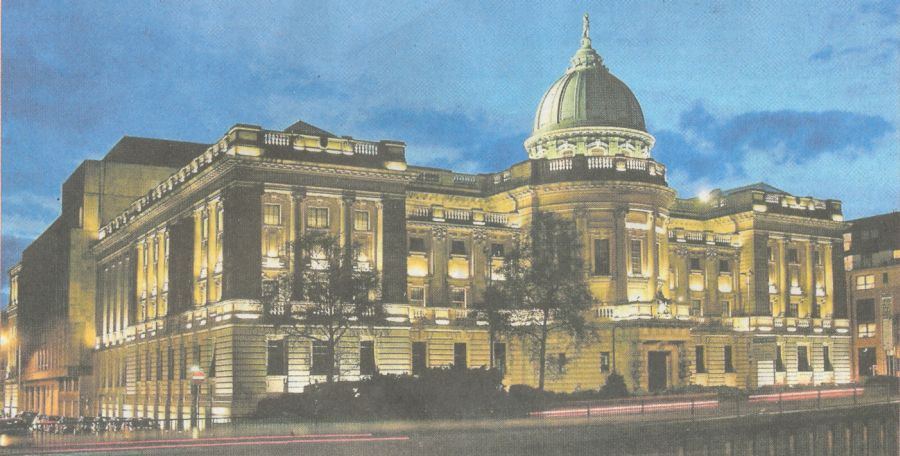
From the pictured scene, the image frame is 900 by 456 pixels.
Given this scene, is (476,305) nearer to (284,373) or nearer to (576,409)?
(284,373)

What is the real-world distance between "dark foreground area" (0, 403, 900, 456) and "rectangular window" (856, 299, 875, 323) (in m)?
71.1

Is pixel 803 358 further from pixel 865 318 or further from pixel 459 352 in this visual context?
pixel 459 352

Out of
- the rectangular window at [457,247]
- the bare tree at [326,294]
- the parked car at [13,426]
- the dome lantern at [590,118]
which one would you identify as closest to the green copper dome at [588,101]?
the dome lantern at [590,118]

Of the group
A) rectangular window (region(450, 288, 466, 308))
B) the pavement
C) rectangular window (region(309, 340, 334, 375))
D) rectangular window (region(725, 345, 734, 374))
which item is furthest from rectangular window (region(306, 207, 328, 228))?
rectangular window (region(725, 345, 734, 374))

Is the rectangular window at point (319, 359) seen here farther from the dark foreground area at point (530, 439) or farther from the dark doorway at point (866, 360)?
the dark doorway at point (866, 360)

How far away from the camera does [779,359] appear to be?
10762 centimetres

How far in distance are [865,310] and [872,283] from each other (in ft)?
9.95

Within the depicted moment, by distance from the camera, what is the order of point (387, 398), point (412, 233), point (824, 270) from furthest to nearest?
point (824, 270)
point (412, 233)
point (387, 398)

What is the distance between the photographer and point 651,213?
9400 cm

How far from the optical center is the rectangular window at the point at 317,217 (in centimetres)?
8212

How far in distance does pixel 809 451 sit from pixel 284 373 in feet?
126

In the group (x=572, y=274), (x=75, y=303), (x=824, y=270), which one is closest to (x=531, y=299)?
(x=572, y=274)

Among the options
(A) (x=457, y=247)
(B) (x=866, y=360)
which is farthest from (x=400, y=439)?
(B) (x=866, y=360)

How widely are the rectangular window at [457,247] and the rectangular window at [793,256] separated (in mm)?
33796
